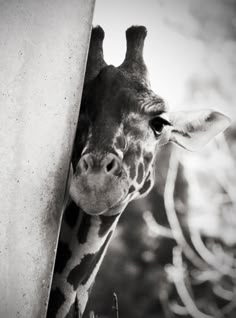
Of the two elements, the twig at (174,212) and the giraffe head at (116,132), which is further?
the twig at (174,212)

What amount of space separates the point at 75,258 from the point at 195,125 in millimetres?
717

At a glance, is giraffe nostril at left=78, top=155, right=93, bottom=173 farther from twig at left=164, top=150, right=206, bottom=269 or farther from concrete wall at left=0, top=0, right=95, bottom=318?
twig at left=164, top=150, right=206, bottom=269

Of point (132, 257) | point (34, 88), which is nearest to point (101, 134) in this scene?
point (34, 88)

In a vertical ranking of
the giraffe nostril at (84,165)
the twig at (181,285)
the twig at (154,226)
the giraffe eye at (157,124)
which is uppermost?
the giraffe eye at (157,124)

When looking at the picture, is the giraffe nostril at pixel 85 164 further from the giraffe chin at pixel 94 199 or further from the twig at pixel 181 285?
the twig at pixel 181 285

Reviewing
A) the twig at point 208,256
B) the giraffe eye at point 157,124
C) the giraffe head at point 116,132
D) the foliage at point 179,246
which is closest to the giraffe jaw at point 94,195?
the giraffe head at point 116,132

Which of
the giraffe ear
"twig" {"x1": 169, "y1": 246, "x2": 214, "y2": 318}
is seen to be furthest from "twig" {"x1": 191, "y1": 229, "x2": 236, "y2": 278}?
the giraffe ear

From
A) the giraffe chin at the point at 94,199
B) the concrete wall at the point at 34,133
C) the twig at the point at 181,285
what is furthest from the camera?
the twig at the point at 181,285

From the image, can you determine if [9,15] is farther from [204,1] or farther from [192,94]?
[204,1]

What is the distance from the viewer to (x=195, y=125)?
1.38 metres

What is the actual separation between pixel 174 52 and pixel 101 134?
0.79 metres

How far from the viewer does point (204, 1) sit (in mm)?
1724

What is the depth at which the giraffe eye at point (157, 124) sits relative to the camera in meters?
1.16

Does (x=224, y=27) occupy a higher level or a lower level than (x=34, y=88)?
higher
